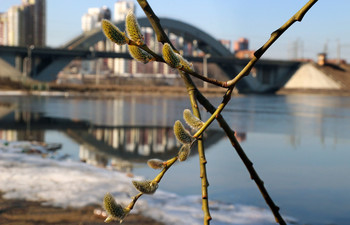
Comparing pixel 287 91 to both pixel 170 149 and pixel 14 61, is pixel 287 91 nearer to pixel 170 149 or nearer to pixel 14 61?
pixel 14 61

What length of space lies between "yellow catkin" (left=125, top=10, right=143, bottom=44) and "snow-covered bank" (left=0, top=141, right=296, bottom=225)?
3.73m

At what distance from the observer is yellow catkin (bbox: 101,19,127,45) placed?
0.90 metres

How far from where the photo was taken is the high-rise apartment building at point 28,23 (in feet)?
425

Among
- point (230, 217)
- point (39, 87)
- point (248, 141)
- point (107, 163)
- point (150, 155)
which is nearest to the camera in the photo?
point (230, 217)

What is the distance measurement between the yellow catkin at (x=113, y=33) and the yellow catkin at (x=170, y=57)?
0.09 meters

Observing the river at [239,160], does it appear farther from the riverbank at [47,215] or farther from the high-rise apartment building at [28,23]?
the high-rise apartment building at [28,23]

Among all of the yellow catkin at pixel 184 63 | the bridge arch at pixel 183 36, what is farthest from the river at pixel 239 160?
the bridge arch at pixel 183 36

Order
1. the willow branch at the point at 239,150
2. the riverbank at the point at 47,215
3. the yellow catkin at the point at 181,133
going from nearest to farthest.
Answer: the yellow catkin at the point at 181,133 → the willow branch at the point at 239,150 → the riverbank at the point at 47,215

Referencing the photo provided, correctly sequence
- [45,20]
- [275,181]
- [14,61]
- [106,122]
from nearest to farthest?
[275,181] → [106,122] → [14,61] → [45,20]

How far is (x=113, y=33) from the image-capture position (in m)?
0.90

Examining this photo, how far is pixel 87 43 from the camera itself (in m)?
83.8

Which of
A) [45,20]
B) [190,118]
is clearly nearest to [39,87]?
[190,118]

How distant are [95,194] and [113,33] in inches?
182

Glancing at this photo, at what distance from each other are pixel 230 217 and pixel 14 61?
73.6 m
